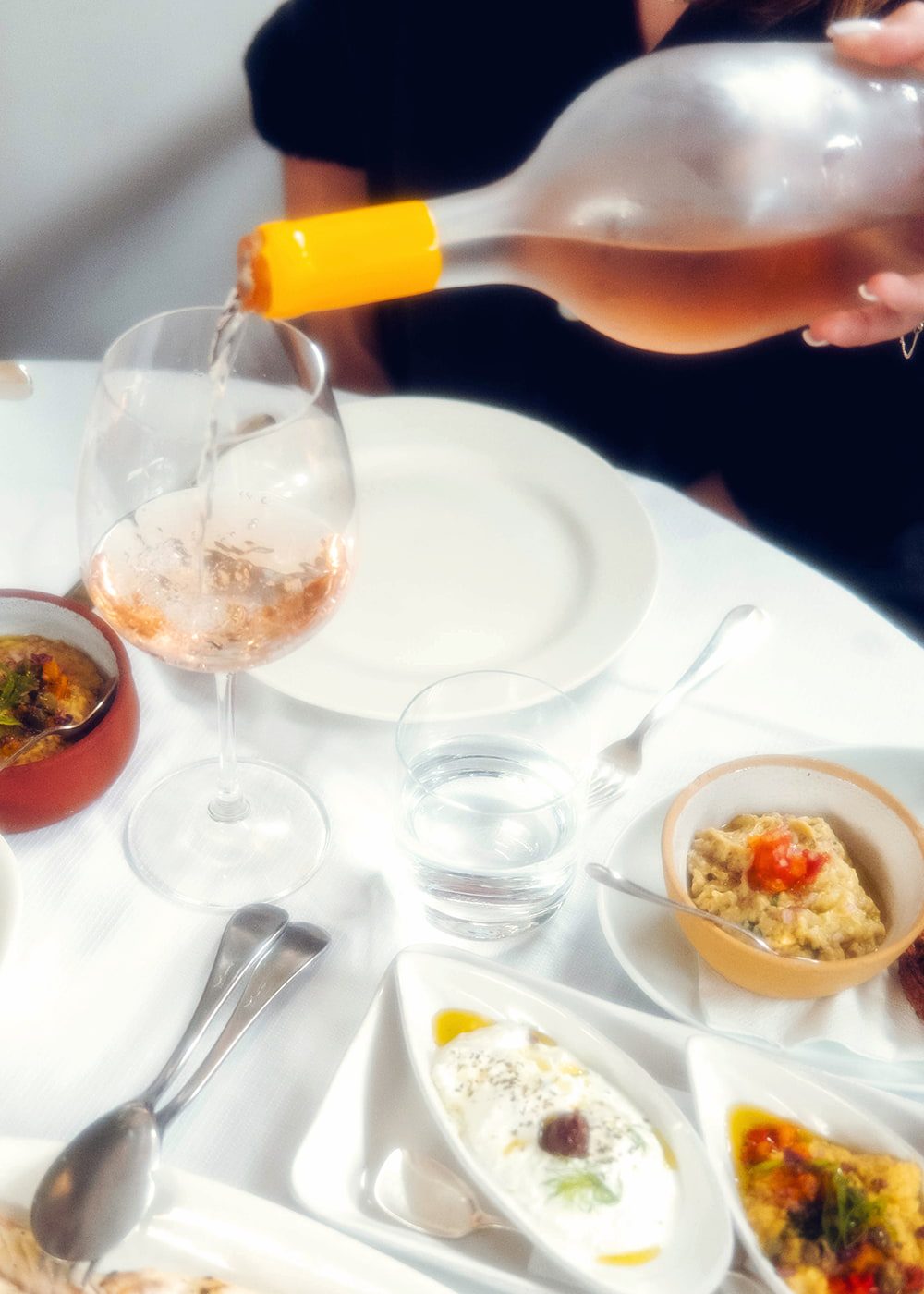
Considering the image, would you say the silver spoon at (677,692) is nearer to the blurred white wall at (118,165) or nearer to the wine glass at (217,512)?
the wine glass at (217,512)

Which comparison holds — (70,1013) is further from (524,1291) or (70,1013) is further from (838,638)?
(838,638)

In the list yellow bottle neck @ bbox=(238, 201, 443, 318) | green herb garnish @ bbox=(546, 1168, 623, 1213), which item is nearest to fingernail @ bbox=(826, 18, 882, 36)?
yellow bottle neck @ bbox=(238, 201, 443, 318)

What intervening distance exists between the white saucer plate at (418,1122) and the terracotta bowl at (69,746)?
23 cm

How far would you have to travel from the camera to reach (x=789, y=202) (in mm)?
717

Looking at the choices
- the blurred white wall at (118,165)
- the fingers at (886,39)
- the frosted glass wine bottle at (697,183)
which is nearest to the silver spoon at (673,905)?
the frosted glass wine bottle at (697,183)

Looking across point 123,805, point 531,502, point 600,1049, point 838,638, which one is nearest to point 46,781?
point 123,805

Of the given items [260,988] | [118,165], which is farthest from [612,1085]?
[118,165]

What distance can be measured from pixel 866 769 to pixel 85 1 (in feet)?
5.13

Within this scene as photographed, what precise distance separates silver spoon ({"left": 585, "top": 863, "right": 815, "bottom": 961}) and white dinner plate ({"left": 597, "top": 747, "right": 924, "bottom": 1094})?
0.06 feet

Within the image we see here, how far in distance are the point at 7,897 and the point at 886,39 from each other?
0.70m

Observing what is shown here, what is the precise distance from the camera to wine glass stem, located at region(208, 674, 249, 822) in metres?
0.77

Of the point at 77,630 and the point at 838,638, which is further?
the point at 838,638

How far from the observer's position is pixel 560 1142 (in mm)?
577

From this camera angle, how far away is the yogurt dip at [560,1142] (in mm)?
556
